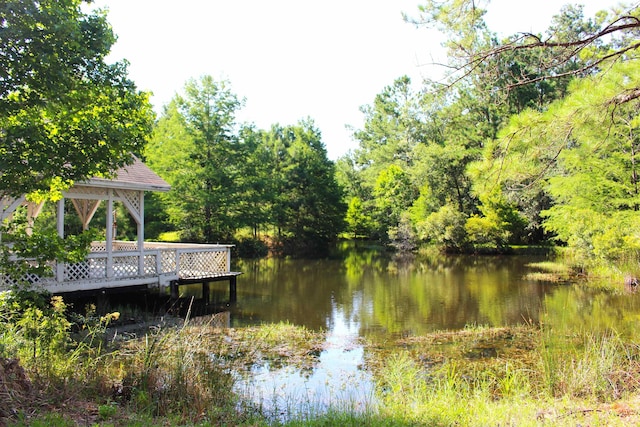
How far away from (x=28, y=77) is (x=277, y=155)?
112ft

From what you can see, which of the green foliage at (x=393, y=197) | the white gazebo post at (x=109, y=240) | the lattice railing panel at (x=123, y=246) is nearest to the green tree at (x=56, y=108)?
the white gazebo post at (x=109, y=240)

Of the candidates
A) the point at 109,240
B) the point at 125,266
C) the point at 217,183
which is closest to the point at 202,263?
the point at 125,266

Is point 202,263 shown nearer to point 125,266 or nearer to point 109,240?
point 125,266

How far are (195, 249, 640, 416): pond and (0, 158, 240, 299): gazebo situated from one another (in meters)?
1.42

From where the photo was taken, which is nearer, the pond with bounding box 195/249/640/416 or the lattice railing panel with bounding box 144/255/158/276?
the pond with bounding box 195/249/640/416

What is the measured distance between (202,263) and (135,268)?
2.28m

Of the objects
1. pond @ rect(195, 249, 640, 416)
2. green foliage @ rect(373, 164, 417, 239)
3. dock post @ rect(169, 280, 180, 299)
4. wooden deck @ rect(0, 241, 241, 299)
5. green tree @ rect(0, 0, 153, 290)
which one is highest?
green foliage @ rect(373, 164, 417, 239)

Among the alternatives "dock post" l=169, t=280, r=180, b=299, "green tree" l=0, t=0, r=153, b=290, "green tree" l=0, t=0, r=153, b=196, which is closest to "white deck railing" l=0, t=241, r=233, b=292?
"dock post" l=169, t=280, r=180, b=299

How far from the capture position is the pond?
291 inches

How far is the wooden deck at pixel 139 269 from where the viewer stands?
1123 centimetres

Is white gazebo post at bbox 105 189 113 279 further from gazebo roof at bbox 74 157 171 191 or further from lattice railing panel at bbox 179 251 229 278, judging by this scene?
lattice railing panel at bbox 179 251 229 278

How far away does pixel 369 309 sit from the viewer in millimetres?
14016

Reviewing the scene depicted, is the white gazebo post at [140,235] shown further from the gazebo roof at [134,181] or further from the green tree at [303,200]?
the green tree at [303,200]

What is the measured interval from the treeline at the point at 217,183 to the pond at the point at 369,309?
6.95 meters
